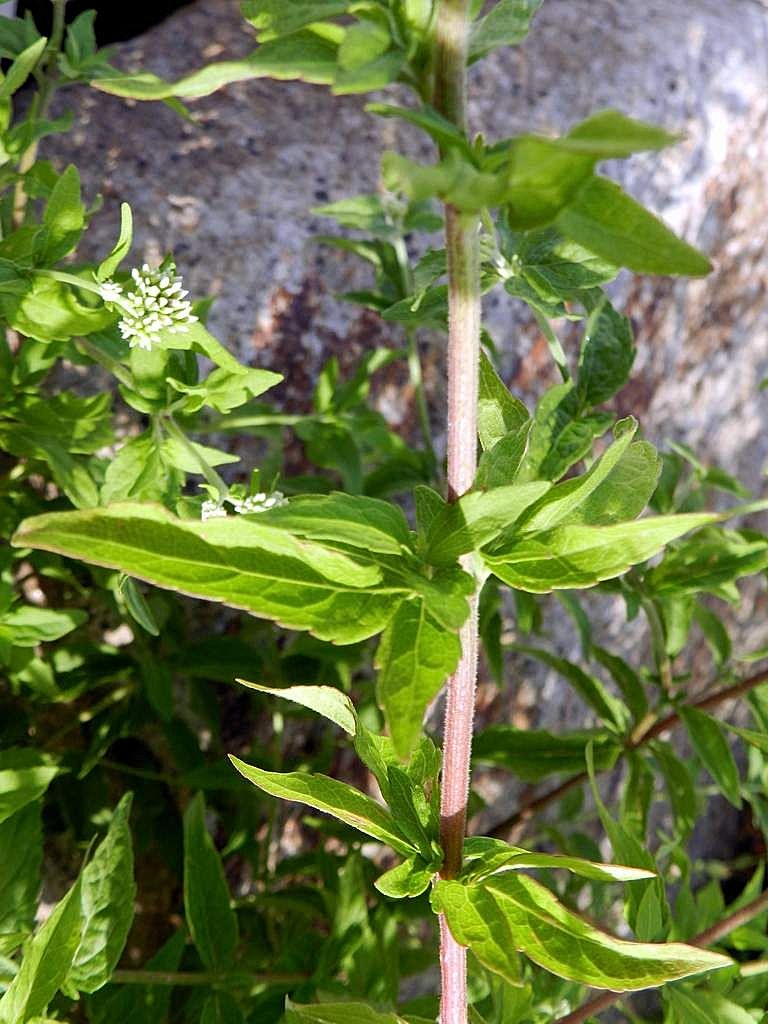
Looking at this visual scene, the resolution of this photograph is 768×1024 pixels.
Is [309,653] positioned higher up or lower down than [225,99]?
lower down

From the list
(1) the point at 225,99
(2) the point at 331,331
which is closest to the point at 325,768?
(2) the point at 331,331

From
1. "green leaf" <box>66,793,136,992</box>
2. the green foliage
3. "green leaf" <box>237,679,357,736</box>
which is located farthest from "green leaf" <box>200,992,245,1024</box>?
"green leaf" <box>237,679,357,736</box>

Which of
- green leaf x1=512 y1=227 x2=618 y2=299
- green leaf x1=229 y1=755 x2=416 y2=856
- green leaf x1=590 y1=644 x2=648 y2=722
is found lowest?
green leaf x1=590 y1=644 x2=648 y2=722

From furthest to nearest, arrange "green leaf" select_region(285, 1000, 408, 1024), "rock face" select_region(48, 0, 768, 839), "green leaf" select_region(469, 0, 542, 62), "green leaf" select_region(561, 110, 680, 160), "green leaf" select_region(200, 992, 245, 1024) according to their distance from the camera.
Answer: "rock face" select_region(48, 0, 768, 839), "green leaf" select_region(200, 992, 245, 1024), "green leaf" select_region(285, 1000, 408, 1024), "green leaf" select_region(469, 0, 542, 62), "green leaf" select_region(561, 110, 680, 160)

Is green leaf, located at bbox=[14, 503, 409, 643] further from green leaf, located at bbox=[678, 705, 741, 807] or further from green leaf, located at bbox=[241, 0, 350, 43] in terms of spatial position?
green leaf, located at bbox=[678, 705, 741, 807]

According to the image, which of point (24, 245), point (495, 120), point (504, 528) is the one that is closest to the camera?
point (504, 528)

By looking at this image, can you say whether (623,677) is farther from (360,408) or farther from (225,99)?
(225,99)

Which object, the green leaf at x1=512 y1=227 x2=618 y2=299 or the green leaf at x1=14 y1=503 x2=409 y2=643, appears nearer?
the green leaf at x1=14 y1=503 x2=409 y2=643
